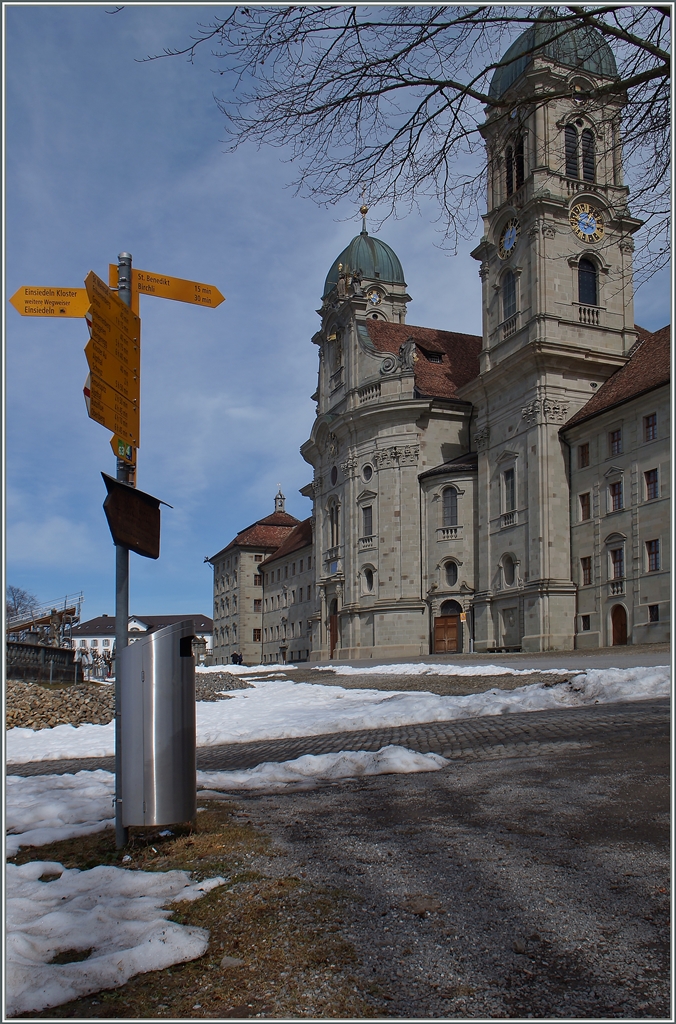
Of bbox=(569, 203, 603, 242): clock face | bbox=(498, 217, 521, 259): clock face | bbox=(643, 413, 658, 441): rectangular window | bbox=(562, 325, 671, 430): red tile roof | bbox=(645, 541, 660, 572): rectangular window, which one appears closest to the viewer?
bbox=(645, 541, 660, 572): rectangular window

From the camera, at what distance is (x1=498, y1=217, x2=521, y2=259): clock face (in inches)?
1740

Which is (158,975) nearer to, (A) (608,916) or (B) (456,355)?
(A) (608,916)

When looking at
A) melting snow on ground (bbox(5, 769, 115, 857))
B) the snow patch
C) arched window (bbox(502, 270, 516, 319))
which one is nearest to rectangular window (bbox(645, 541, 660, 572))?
arched window (bbox(502, 270, 516, 319))

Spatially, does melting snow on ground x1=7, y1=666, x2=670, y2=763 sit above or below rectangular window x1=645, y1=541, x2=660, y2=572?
below

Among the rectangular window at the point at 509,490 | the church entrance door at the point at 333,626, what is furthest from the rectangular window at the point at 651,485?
the church entrance door at the point at 333,626

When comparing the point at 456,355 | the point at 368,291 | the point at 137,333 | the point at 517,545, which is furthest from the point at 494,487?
the point at 137,333

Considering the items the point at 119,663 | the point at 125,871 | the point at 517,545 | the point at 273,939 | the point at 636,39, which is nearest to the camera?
the point at 273,939

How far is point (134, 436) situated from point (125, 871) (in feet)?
9.24

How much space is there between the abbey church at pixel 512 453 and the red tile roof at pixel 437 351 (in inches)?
7.4

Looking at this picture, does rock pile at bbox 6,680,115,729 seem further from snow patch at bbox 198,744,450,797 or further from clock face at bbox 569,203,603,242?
clock face at bbox 569,203,603,242

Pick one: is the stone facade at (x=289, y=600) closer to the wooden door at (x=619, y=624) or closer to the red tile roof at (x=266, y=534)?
the red tile roof at (x=266, y=534)

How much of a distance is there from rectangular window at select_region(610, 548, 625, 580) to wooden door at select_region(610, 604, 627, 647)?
132cm

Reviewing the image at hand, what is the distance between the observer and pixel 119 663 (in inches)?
220

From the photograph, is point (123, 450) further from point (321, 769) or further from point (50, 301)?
point (321, 769)
